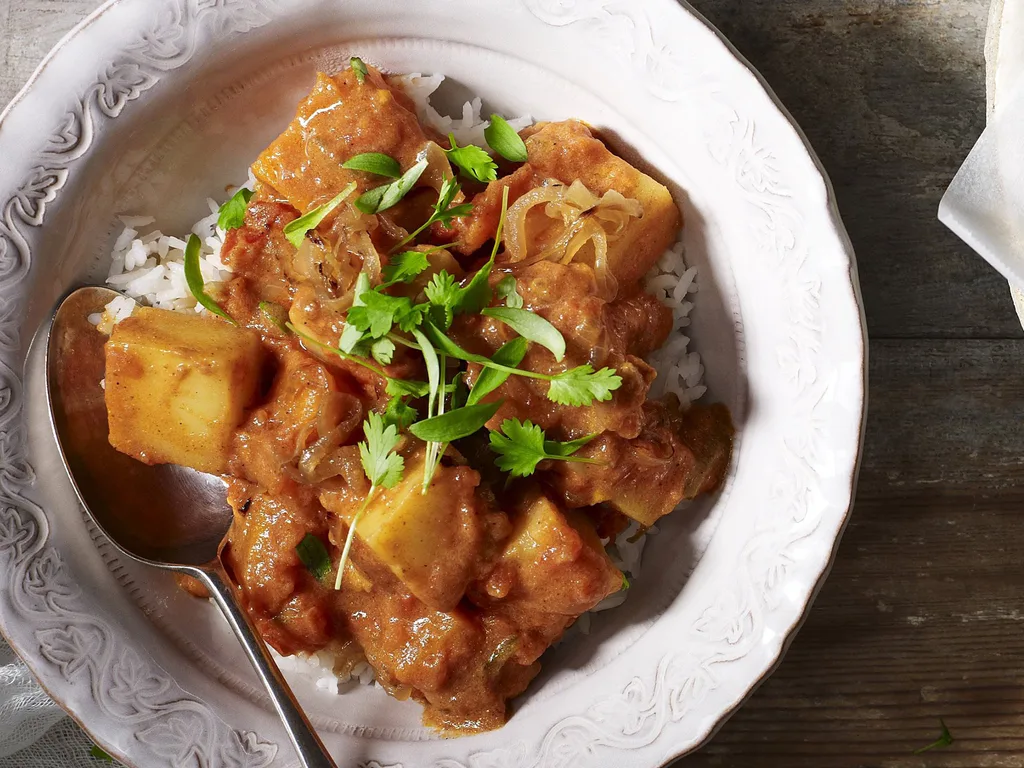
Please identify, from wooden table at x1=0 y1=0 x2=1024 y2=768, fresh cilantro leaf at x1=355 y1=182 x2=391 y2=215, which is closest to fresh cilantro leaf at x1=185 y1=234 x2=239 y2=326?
fresh cilantro leaf at x1=355 y1=182 x2=391 y2=215

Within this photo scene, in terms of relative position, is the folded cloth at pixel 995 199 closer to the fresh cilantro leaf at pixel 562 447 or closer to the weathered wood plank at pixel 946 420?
the weathered wood plank at pixel 946 420

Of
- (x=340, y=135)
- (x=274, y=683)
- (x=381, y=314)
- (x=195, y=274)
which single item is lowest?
(x=274, y=683)

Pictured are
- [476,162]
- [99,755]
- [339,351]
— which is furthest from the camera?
[99,755]

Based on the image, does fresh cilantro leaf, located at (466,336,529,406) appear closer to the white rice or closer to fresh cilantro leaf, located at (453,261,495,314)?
fresh cilantro leaf, located at (453,261,495,314)

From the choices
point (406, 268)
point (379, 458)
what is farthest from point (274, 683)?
point (406, 268)

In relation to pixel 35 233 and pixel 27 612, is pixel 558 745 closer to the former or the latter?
pixel 27 612

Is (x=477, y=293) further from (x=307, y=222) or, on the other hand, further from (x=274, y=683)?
(x=274, y=683)

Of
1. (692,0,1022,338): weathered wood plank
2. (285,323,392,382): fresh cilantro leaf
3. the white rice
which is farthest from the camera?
(692,0,1022,338): weathered wood plank
